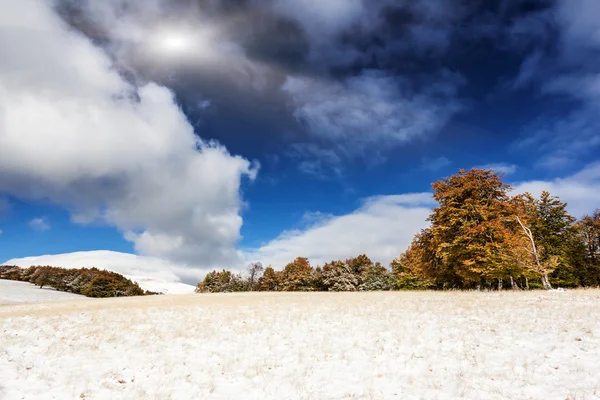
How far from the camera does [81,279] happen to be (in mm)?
96000

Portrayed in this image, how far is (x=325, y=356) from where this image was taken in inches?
493

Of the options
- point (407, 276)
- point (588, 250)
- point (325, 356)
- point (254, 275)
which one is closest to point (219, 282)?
point (254, 275)

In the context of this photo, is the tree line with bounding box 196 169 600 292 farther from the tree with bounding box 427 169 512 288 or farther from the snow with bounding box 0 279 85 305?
the snow with bounding box 0 279 85 305

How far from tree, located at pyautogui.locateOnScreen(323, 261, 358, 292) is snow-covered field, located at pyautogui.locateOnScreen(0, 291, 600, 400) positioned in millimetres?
62214

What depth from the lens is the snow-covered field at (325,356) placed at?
9555mm

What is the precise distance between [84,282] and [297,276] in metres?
63.1

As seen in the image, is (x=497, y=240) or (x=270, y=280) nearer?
(x=497, y=240)

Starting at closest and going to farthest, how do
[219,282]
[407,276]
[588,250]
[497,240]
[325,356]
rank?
[325,356], [497,240], [588,250], [407,276], [219,282]

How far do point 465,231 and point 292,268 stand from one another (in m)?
64.6

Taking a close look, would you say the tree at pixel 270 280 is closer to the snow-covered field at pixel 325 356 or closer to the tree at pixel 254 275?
the tree at pixel 254 275

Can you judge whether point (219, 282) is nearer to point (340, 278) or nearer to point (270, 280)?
point (270, 280)

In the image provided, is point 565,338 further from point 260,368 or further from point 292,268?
point 292,268

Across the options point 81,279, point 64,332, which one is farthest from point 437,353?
point 81,279

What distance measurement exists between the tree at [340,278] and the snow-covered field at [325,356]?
62.2 meters
